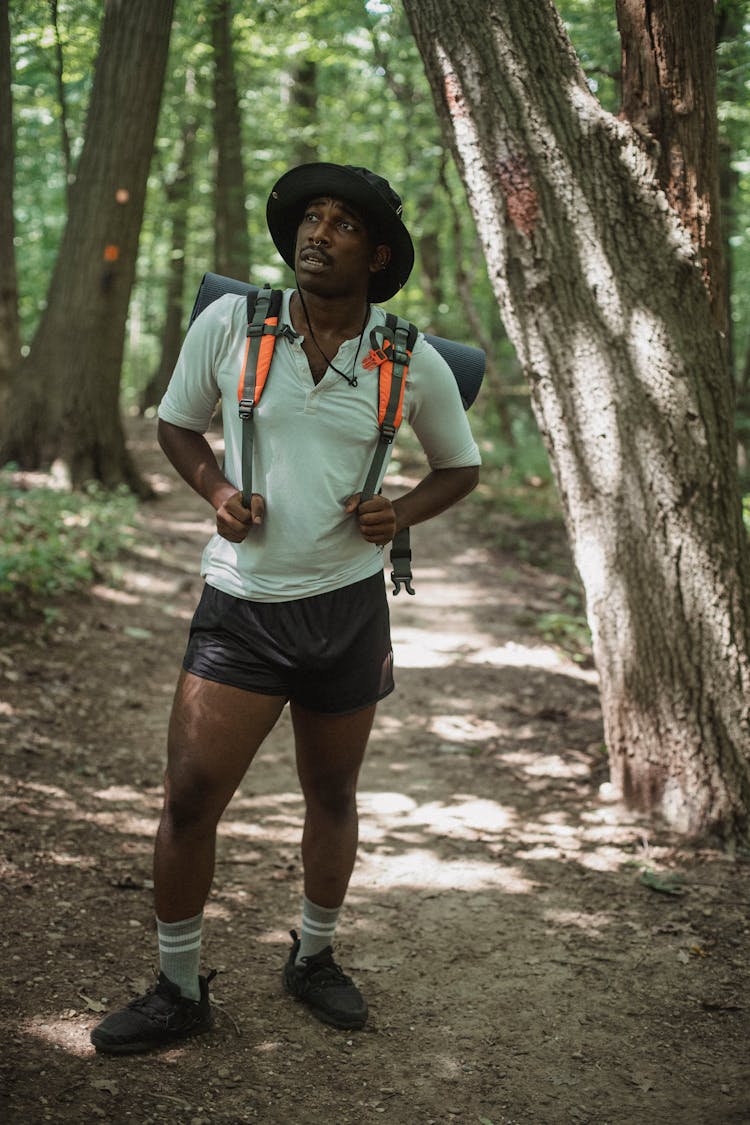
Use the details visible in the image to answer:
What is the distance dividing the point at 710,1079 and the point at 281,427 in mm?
2353

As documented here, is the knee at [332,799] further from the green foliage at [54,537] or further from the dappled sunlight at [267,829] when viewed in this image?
the green foliage at [54,537]

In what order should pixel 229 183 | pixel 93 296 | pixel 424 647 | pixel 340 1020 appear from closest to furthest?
pixel 340 1020
pixel 424 647
pixel 93 296
pixel 229 183

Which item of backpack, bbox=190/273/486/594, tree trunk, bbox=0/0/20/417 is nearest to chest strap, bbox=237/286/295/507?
backpack, bbox=190/273/486/594

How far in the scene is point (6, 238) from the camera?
31.4 ft

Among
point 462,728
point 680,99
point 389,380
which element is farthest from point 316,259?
point 462,728

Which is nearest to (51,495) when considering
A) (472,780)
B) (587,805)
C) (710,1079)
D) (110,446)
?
(110,446)

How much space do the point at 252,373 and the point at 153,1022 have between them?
1.91 m

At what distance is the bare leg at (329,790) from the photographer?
9.83 feet

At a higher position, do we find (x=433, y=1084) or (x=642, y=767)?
(x=642, y=767)

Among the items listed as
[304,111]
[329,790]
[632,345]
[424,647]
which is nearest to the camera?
[329,790]

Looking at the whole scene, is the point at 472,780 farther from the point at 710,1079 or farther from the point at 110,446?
the point at 110,446

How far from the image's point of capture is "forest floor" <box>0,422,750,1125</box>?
294 cm

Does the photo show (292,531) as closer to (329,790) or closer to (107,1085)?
(329,790)

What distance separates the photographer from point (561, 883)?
4.34m
